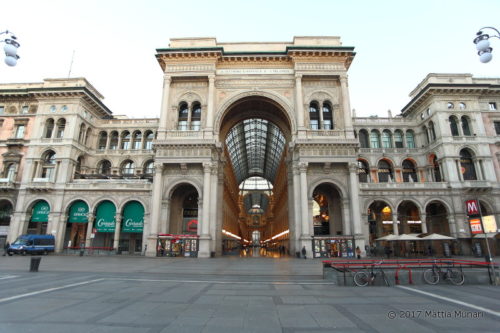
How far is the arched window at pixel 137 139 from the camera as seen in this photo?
4462 cm

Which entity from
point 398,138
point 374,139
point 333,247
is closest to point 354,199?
point 333,247

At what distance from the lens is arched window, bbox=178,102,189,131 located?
37.4m

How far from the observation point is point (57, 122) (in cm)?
Result: 4062

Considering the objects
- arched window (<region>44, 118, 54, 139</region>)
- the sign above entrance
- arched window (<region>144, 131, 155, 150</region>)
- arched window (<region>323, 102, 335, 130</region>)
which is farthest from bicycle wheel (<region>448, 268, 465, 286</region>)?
arched window (<region>44, 118, 54, 139</region>)

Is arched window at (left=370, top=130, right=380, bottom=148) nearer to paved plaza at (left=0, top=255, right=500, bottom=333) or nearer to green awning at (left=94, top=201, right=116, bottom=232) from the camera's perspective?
paved plaza at (left=0, top=255, right=500, bottom=333)

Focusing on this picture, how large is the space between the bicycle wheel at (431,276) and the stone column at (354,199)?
59.1ft

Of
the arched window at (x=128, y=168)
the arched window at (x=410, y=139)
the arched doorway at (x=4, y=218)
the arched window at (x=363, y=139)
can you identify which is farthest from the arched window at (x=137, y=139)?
the arched window at (x=410, y=139)

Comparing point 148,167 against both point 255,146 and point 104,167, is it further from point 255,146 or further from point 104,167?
point 255,146

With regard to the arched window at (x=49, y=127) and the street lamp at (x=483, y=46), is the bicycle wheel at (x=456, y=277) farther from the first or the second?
the arched window at (x=49, y=127)

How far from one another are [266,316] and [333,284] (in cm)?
701

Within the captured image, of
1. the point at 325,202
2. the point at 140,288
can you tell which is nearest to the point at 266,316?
the point at 140,288

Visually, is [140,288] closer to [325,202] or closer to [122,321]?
[122,321]

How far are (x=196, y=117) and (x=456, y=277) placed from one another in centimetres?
3247

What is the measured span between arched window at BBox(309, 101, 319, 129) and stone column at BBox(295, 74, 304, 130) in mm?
2479
